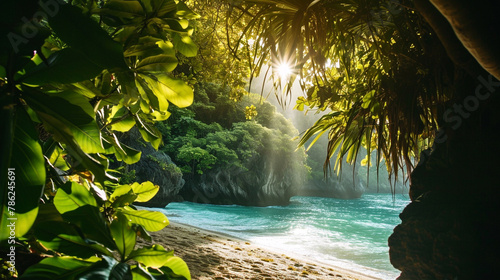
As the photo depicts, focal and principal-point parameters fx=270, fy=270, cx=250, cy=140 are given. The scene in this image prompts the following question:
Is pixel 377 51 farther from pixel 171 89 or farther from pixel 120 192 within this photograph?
pixel 120 192

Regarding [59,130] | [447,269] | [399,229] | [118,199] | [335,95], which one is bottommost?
[447,269]

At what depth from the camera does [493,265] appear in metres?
1.29

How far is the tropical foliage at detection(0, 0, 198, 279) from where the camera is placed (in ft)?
0.98

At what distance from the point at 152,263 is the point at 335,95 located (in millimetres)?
2002

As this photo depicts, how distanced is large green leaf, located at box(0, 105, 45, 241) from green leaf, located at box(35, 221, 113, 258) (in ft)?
0.33

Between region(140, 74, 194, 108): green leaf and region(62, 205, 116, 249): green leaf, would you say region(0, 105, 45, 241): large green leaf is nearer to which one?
region(62, 205, 116, 249): green leaf

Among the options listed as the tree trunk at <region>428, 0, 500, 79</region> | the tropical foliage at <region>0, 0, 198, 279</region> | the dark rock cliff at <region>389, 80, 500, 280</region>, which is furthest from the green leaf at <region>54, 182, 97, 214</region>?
the dark rock cliff at <region>389, 80, 500, 280</region>

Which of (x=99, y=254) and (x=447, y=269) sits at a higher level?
(x=99, y=254)

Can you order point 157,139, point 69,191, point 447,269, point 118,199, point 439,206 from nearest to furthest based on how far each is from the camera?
point 69,191
point 118,199
point 157,139
point 447,269
point 439,206

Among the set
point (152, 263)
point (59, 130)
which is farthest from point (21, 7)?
point (152, 263)

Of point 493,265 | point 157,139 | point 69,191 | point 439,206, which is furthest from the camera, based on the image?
point 439,206

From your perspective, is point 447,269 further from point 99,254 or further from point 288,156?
point 288,156

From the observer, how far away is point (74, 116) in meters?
0.35

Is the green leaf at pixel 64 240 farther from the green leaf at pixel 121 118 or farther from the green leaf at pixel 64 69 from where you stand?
the green leaf at pixel 121 118
